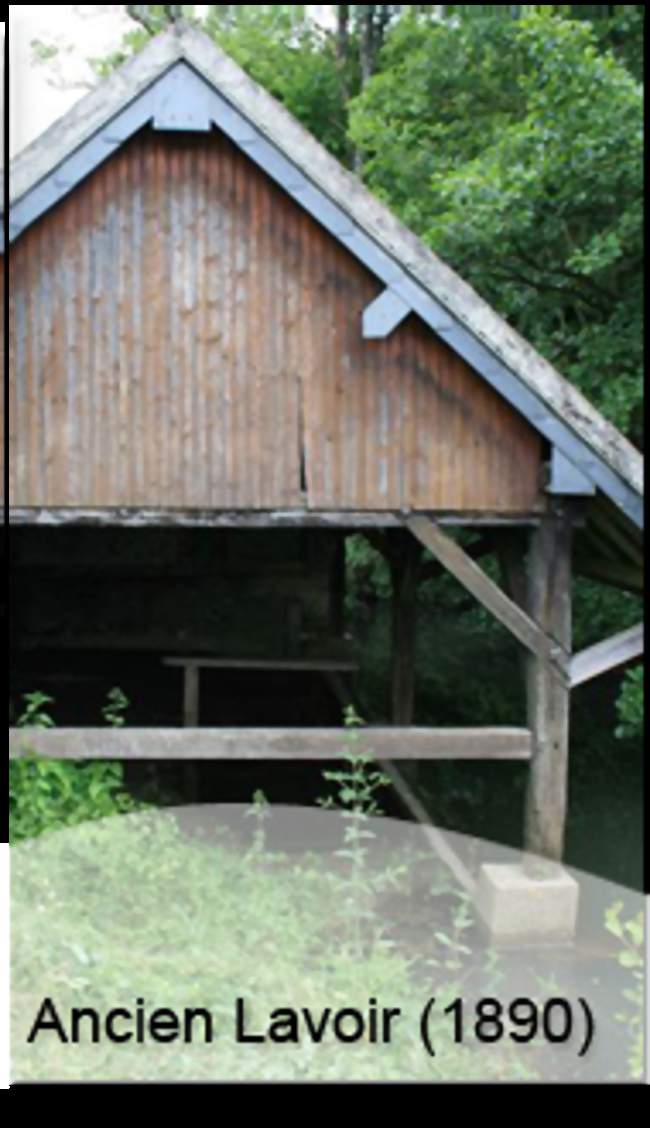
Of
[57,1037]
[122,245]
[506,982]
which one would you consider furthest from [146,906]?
[122,245]

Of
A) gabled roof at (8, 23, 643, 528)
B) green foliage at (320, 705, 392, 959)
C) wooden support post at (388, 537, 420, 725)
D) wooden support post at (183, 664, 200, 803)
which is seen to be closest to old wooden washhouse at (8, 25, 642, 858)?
gabled roof at (8, 23, 643, 528)

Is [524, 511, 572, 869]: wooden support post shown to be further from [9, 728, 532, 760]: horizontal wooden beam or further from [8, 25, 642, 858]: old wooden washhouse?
[9, 728, 532, 760]: horizontal wooden beam

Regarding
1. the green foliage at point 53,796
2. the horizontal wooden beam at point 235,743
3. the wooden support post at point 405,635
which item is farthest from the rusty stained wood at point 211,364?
the wooden support post at point 405,635

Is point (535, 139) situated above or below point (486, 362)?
above

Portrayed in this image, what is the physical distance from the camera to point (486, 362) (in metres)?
7.07

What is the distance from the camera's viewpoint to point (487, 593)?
24.9 ft

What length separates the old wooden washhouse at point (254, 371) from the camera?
673 centimetres

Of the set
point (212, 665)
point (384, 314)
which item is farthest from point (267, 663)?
point (384, 314)

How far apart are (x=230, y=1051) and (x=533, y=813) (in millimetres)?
2878

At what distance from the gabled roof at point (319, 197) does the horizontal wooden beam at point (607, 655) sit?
0.96 metres

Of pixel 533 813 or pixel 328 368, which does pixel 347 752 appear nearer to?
pixel 533 813

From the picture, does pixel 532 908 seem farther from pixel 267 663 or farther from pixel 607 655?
pixel 267 663

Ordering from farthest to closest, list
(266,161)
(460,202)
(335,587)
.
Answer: (335,587) < (460,202) < (266,161)

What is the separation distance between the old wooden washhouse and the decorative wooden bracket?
1 centimetres
